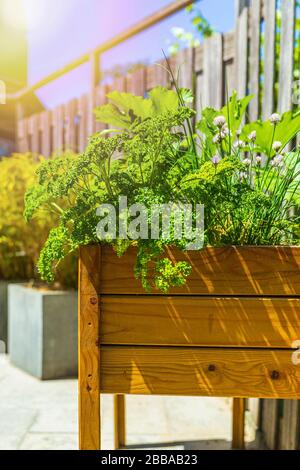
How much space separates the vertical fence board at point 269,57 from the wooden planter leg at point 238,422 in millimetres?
1141

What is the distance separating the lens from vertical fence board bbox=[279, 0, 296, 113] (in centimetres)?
183

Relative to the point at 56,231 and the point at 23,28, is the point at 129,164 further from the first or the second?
the point at 23,28

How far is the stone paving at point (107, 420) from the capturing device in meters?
1.97

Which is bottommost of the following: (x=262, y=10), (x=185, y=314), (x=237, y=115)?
(x=185, y=314)

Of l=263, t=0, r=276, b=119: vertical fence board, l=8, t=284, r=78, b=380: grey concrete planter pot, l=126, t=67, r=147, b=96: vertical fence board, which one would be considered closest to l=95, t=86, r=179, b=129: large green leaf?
l=263, t=0, r=276, b=119: vertical fence board

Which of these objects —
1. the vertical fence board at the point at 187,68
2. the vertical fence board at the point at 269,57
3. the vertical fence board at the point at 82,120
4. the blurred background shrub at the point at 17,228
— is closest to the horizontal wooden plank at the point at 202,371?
the vertical fence board at the point at 269,57

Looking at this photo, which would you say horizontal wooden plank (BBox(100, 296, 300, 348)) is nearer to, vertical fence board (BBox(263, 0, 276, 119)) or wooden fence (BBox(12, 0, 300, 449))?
wooden fence (BBox(12, 0, 300, 449))

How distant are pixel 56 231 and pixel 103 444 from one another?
3.74ft

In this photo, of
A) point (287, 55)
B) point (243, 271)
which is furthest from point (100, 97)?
point (243, 271)

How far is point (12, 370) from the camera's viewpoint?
9.63ft

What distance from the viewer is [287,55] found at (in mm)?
1860

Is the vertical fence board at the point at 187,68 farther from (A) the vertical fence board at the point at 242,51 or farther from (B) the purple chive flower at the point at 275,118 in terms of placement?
(B) the purple chive flower at the point at 275,118

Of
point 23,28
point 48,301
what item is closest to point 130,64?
point 23,28

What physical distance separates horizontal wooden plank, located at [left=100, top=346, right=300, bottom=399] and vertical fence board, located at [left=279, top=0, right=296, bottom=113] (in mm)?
1068
